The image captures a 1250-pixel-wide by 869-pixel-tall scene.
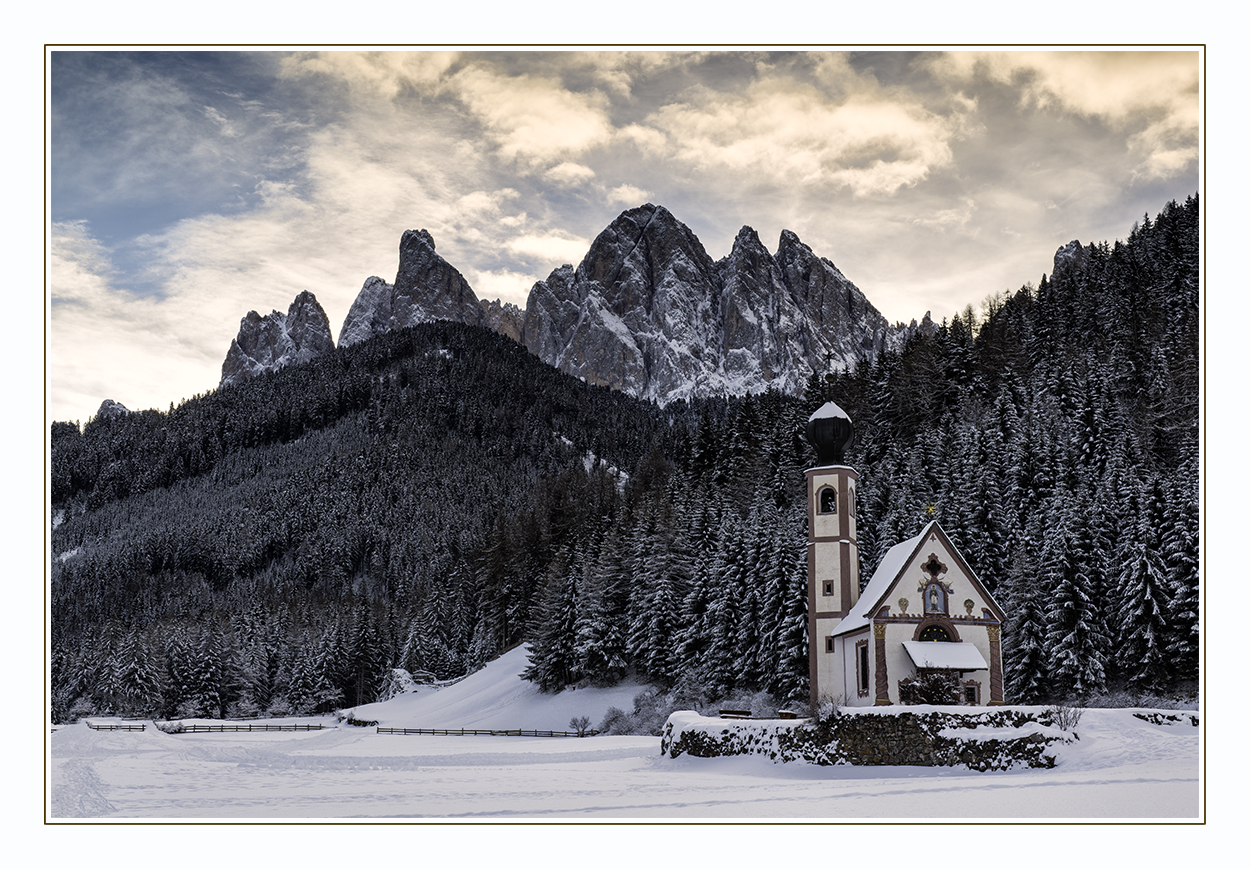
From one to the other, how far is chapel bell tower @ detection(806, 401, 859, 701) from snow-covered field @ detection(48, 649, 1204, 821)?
22.8ft

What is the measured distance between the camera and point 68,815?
2261 centimetres

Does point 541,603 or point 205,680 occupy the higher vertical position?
point 541,603

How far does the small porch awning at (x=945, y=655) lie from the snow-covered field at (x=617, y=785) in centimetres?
929

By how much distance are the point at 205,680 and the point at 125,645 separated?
8.44m

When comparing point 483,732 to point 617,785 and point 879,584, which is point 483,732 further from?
point 617,785

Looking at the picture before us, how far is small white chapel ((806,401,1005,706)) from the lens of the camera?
38.2 metres

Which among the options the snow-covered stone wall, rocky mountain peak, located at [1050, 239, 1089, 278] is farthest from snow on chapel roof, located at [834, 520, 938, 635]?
rocky mountain peak, located at [1050, 239, 1089, 278]

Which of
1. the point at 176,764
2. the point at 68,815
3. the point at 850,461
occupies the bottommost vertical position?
the point at 176,764

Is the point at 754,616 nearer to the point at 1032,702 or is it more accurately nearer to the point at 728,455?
the point at 1032,702

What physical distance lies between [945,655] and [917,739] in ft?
35.9

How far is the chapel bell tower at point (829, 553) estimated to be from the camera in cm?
4147

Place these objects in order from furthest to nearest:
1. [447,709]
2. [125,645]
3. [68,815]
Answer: [125,645]
[447,709]
[68,815]

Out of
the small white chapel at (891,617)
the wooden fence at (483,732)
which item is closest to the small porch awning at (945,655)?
the small white chapel at (891,617)

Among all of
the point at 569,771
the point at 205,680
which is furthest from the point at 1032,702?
the point at 205,680
